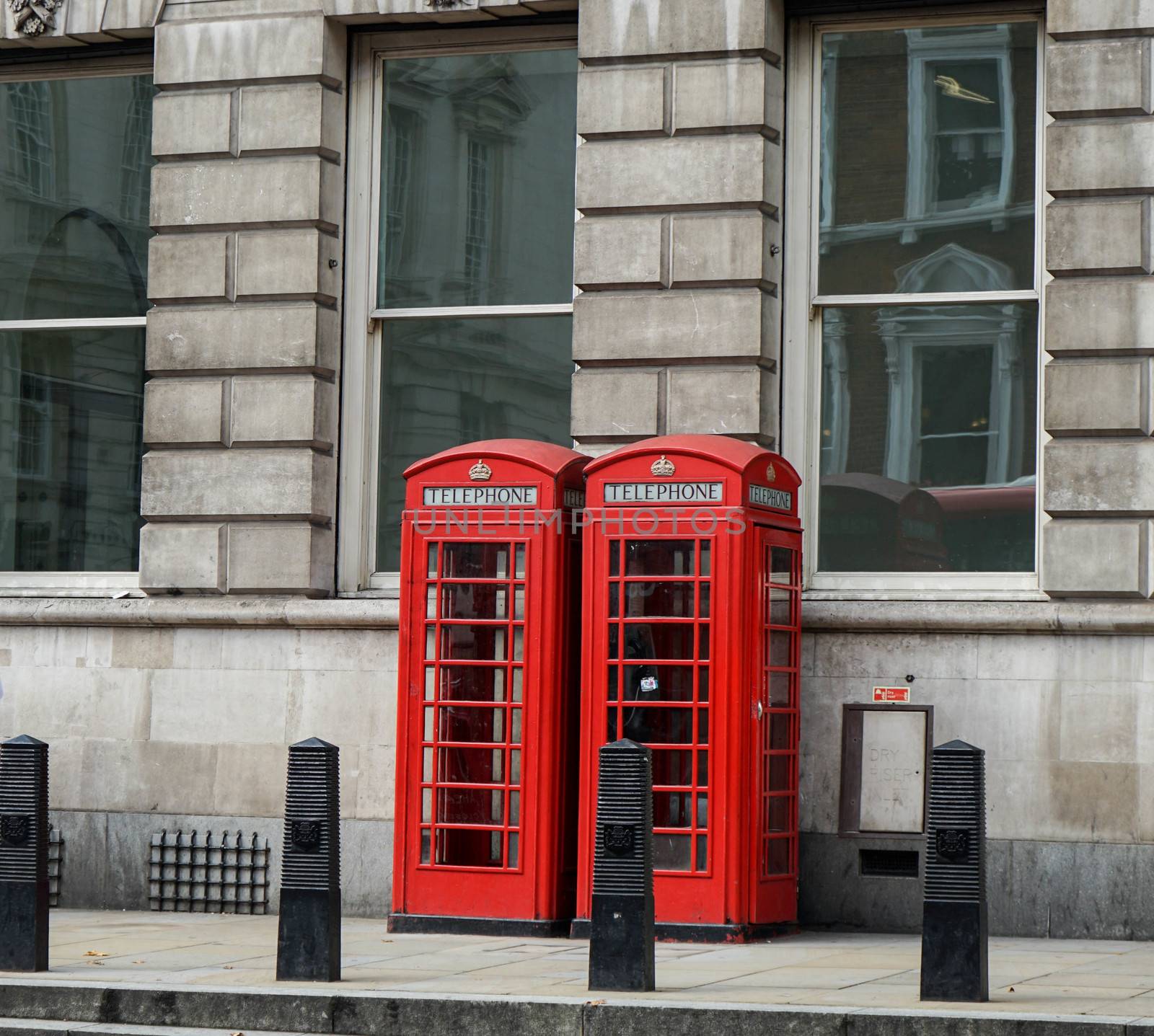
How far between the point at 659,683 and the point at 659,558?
26.1 inches

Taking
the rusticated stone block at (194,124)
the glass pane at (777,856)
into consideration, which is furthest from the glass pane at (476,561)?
the rusticated stone block at (194,124)

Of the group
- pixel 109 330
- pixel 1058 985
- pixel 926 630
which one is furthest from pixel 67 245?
pixel 1058 985

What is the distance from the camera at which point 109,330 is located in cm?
1349

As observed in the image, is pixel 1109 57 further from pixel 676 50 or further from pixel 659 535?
pixel 659 535

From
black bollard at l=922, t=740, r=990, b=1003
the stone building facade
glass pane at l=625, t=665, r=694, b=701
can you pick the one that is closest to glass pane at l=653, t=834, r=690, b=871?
glass pane at l=625, t=665, r=694, b=701

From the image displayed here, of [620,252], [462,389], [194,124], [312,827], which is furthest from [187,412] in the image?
[312,827]

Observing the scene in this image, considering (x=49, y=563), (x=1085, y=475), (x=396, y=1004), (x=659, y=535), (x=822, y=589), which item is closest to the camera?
(x=396, y=1004)

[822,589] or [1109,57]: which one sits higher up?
[1109,57]

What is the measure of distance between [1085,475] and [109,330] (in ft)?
21.8

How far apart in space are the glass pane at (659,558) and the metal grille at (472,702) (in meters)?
0.62

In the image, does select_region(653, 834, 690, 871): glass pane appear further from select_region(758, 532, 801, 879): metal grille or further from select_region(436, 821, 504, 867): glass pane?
select_region(436, 821, 504, 867): glass pane

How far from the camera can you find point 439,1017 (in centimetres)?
798

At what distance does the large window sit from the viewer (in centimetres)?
1340

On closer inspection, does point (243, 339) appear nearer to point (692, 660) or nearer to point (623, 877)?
point (692, 660)
